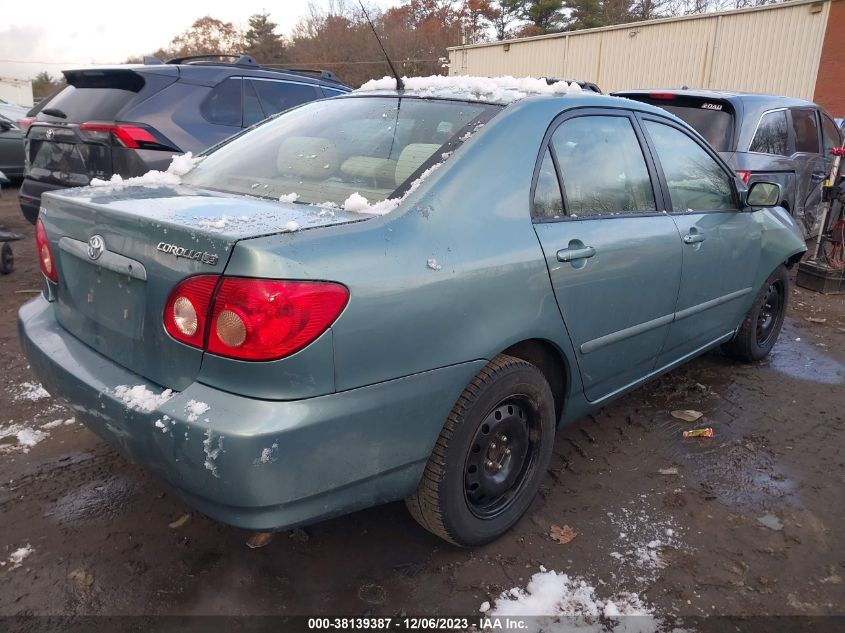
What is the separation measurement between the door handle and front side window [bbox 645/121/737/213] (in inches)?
35.8

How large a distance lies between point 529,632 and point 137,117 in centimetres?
469

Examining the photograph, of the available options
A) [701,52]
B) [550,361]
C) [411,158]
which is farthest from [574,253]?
[701,52]

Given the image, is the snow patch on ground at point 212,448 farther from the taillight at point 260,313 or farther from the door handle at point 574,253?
the door handle at point 574,253

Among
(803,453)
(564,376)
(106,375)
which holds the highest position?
(106,375)

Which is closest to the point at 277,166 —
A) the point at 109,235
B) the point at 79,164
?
the point at 109,235

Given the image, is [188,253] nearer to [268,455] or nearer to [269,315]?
[269,315]

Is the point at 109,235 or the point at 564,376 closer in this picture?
the point at 109,235

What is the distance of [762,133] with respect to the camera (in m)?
6.10

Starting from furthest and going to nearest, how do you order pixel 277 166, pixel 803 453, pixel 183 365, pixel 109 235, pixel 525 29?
pixel 525 29 → pixel 803 453 → pixel 277 166 → pixel 109 235 → pixel 183 365

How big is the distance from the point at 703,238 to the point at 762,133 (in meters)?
3.64

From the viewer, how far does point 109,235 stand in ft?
6.57

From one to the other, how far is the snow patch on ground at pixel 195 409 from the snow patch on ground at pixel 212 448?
2.4 inches

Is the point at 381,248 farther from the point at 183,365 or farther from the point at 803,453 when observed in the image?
the point at 803,453

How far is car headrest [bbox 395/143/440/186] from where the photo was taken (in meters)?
2.23
